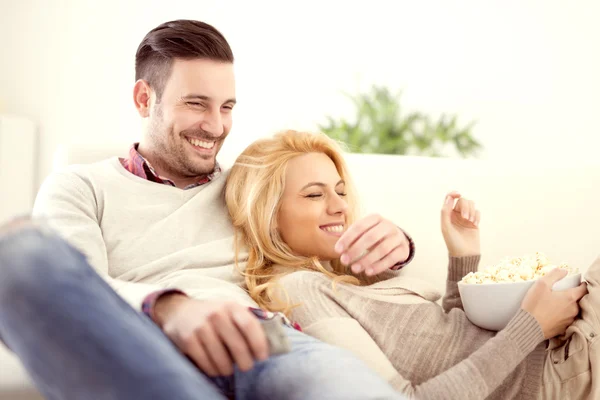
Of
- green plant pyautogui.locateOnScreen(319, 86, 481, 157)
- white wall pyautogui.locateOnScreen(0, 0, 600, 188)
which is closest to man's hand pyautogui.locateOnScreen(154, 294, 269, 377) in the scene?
green plant pyautogui.locateOnScreen(319, 86, 481, 157)

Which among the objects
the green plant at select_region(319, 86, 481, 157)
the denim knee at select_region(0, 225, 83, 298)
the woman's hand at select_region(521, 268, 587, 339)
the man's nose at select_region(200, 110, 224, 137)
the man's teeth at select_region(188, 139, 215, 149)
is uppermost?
the denim knee at select_region(0, 225, 83, 298)

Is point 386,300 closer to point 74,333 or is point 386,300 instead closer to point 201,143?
point 201,143

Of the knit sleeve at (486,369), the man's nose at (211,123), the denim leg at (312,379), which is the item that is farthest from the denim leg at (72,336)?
the man's nose at (211,123)

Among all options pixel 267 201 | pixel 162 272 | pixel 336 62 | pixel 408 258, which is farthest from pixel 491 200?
pixel 336 62

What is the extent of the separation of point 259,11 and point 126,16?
2.90 ft

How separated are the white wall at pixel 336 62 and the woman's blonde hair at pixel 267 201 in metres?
2.84

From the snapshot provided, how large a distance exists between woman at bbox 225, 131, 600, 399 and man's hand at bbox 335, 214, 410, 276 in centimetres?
7

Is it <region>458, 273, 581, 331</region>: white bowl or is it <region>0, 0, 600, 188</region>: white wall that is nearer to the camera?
<region>458, 273, 581, 331</region>: white bowl

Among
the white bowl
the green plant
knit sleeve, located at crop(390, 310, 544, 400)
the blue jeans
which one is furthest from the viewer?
the green plant

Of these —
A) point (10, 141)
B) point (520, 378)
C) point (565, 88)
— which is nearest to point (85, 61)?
point (10, 141)

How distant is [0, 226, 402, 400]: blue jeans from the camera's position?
2.07ft

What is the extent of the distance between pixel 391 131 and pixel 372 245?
9.70 ft

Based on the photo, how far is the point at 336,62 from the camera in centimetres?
466

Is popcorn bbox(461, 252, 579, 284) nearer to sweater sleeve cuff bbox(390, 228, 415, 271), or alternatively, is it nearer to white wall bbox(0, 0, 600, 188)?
sweater sleeve cuff bbox(390, 228, 415, 271)
